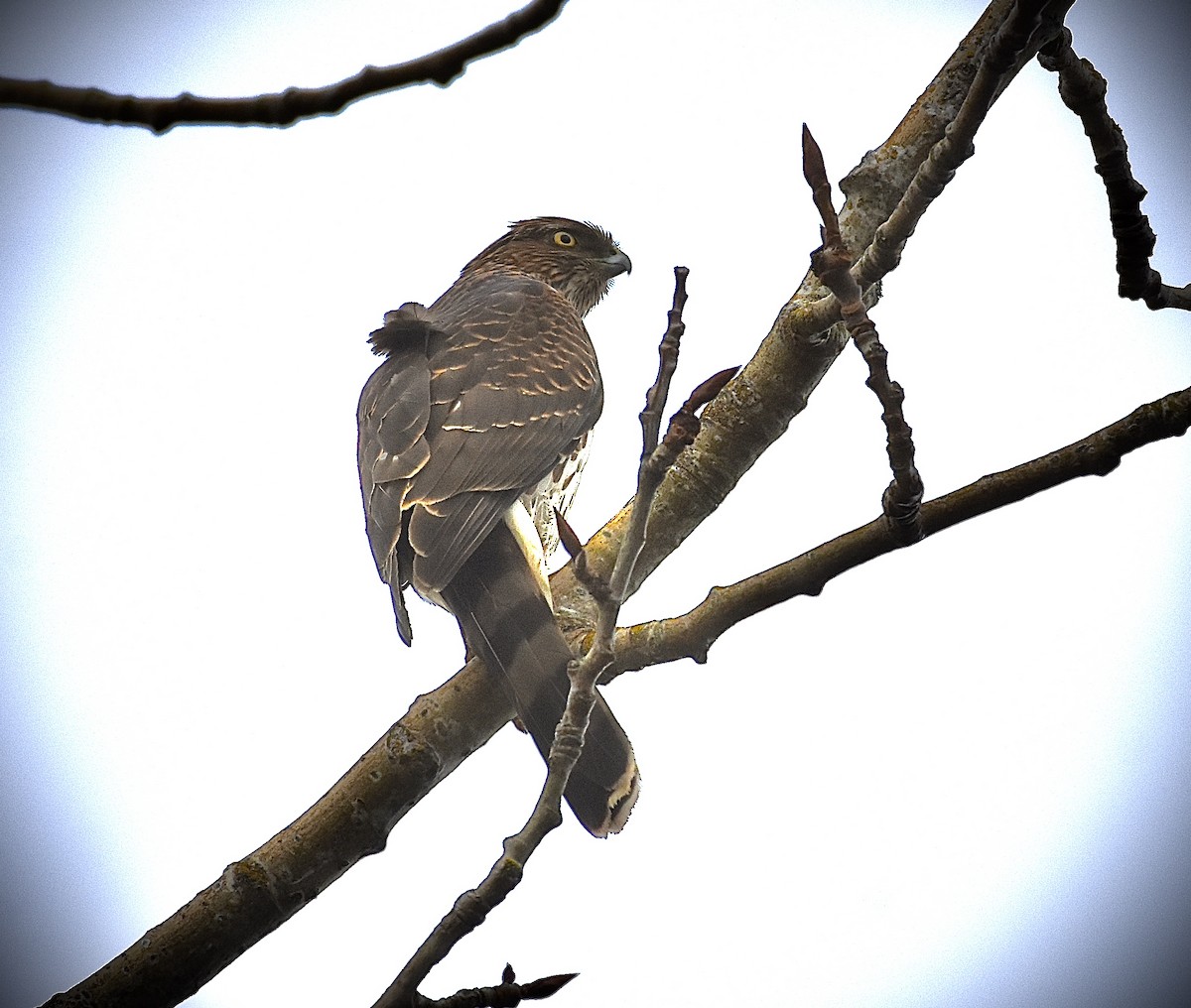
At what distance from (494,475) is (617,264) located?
2.53 meters

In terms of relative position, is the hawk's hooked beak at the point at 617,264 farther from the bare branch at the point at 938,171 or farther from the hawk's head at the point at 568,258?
the bare branch at the point at 938,171

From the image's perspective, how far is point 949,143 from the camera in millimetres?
2738

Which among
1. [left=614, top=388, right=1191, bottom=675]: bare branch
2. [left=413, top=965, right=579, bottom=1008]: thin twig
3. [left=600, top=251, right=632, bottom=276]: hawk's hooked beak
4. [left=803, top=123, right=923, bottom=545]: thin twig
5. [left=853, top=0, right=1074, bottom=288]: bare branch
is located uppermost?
[left=600, top=251, right=632, bottom=276]: hawk's hooked beak

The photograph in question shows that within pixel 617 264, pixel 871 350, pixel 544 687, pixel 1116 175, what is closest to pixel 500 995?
pixel 544 687

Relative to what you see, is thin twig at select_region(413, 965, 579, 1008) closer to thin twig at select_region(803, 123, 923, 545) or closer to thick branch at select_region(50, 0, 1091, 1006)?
thick branch at select_region(50, 0, 1091, 1006)

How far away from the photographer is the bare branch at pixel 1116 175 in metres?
3.01

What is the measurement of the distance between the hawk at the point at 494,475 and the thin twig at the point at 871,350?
3.77 feet

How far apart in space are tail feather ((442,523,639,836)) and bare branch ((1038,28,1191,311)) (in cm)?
170

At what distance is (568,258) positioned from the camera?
245 inches

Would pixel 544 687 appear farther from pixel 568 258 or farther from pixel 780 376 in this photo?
pixel 568 258

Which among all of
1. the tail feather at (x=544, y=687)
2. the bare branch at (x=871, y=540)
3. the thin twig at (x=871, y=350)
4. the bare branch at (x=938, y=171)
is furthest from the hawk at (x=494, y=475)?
the bare branch at (x=938, y=171)

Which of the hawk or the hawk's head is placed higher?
the hawk's head

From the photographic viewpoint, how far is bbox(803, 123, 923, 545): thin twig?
2.37 meters

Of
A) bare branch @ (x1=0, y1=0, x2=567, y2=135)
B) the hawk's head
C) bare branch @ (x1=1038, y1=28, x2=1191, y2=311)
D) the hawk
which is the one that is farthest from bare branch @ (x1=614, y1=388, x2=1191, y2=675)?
the hawk's head
